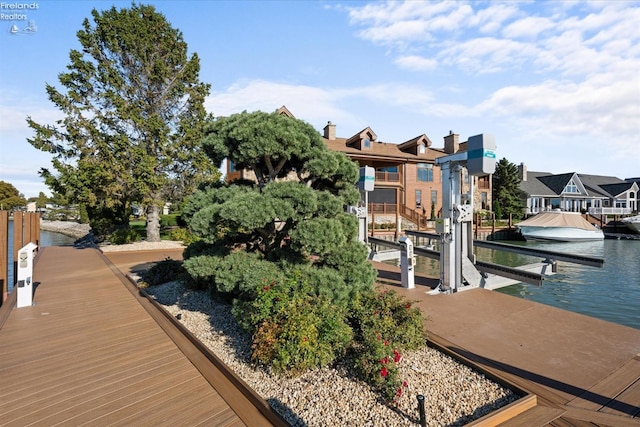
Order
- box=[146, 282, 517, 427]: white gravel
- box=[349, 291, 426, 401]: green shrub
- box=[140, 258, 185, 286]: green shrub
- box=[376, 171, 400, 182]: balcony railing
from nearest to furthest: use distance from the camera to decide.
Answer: box=[146, 282, 517, 427]: white gravel
box=[349, 291, 426, 401]: green shrub
box=[140, 258, 185, 286]: green shrub
box=[376, 171, 400, 182]: balcony railing

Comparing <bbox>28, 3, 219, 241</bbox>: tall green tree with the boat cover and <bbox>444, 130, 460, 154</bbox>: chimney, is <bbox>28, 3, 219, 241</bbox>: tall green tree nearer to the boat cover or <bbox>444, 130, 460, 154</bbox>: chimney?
<bbox>444, 130, 460, 154</bbox>: chimney

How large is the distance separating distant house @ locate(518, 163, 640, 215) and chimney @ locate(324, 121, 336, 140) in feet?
78.1

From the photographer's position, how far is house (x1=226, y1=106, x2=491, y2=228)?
76.0 ft

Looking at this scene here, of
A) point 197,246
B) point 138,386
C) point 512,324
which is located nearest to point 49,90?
point 197,246

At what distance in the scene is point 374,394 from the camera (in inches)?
115

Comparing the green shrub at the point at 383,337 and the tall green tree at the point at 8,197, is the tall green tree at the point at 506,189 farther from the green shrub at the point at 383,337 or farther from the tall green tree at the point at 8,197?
the tall green tree at the point at 8,197

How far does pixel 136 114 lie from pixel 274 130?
13.3 meters

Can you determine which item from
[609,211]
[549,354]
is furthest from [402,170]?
[609,211]

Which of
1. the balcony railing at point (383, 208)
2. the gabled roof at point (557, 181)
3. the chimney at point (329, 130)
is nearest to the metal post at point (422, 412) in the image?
the balcony railing at point (383, 208)

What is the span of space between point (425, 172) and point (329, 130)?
878cm

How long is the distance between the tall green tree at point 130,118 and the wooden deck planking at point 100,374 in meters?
9.38

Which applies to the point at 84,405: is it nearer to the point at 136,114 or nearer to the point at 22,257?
the point at 22,257

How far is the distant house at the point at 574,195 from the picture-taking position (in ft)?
117

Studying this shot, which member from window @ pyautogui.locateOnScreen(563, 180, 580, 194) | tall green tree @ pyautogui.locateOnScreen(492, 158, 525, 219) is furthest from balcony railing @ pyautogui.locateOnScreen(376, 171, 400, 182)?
window @ pyautogui.locateOnScreen(563, 180, 580, 194)
